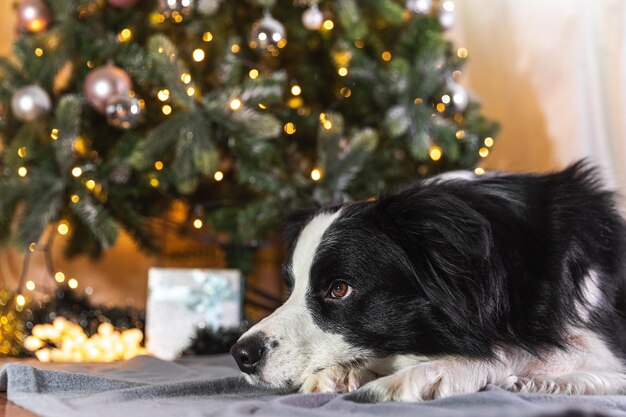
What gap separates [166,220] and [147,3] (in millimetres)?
834

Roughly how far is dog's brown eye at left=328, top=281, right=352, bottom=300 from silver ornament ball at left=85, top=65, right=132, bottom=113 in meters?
1.29

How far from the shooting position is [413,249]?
1594mm

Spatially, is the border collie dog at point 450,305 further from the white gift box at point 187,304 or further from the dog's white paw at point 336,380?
the white gift box at point 187,304

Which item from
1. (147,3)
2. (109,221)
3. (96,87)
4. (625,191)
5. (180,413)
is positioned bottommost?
(180,413)

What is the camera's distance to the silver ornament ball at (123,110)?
255cm

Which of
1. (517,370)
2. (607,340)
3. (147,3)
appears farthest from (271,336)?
(147,3)

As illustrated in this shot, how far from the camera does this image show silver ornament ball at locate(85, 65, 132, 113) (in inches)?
101

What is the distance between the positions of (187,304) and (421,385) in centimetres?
151

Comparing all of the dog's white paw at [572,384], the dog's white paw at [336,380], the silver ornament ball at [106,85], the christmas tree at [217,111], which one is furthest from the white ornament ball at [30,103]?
the dog's white paw at [572,384]

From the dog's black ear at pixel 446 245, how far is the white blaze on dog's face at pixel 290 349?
0.68 ft

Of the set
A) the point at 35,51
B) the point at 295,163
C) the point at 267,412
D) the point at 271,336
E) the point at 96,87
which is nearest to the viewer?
the point at 267,412

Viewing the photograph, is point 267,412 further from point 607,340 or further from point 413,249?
point 607,340

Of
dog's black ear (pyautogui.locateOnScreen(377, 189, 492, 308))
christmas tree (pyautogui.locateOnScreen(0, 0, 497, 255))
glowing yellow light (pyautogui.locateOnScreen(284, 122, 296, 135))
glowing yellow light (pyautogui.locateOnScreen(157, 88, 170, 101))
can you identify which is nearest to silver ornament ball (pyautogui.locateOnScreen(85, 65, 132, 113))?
christmas tree (pyautogui.locateOnScreen(0, 0, 497, 255))

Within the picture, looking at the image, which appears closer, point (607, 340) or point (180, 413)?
point (180, 413)
